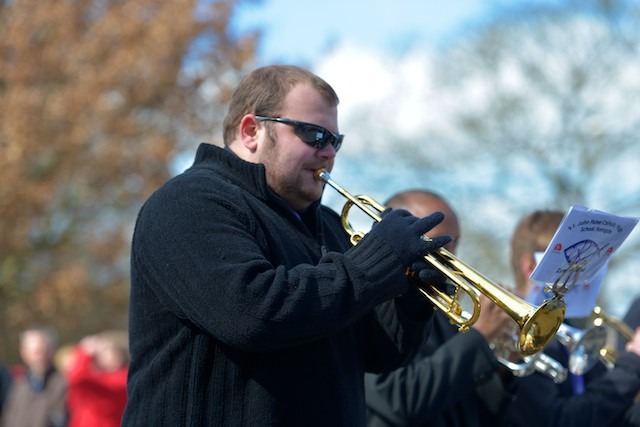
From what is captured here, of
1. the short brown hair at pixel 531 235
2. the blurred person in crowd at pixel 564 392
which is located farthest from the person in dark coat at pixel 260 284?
the short brown hair at pixel 531 235

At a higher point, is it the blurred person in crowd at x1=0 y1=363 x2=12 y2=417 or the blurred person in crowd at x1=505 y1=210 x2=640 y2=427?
the blurred person in crowd at x1=505 y1=210 x2=640 y2=427

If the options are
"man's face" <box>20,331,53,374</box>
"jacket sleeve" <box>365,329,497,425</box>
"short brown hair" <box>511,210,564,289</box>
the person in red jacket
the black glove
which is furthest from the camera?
"man's face" <box>20,331,53,374</box>

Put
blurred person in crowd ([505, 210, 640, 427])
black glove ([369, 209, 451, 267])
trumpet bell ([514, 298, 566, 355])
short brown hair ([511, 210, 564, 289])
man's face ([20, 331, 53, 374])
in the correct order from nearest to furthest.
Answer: black glove ([369, 209, 451, 267]), trumpet bell ([514, 298, 566, 355]), blurred person in crowd ([505, 210, 640, 427]), short brown hair ([511, 210, 564, 289]), man's face ([20, 331, 53, 374])

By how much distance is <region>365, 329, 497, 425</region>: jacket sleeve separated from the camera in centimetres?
455

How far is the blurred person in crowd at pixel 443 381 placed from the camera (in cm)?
455

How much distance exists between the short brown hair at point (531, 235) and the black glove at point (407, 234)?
207 centimetres

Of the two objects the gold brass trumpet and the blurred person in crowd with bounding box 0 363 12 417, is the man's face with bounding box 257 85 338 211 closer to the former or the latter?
the gold brass trumpet

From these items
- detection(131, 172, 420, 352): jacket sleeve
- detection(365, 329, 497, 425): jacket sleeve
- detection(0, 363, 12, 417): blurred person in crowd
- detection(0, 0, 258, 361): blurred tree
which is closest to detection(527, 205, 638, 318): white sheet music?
detection(131, 172, 420, 352): jacket sleeve

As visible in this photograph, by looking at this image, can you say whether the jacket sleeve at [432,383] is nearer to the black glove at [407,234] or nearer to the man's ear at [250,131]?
the black glove at [407,234]

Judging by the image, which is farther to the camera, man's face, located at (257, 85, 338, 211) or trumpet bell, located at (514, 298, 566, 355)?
man's face, located at (257, 85, 338, 211)

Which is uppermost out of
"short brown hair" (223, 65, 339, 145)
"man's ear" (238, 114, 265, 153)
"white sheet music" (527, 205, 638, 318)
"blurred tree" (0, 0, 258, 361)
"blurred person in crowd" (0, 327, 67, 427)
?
"blurred tree" (0, 0, 258, 361)

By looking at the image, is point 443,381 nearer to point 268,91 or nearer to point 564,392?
point 564,392

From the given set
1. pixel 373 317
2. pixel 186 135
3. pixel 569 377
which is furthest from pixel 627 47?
pixel 373 317

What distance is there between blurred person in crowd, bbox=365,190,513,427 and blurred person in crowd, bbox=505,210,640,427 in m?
0.27
